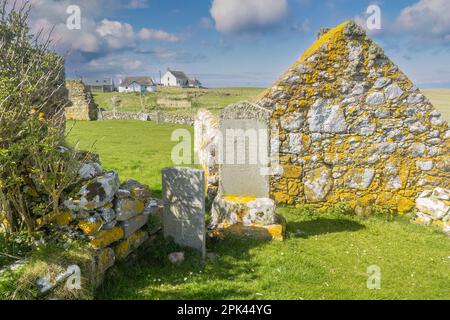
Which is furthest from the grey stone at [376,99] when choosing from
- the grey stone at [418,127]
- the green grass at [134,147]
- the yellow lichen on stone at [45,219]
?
the yellow lichen on stone at [45,219]

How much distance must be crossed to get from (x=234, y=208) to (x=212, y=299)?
2859 millimetres

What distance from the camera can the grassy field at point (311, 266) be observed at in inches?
211

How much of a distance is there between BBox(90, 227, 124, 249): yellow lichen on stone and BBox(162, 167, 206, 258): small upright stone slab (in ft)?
3.61

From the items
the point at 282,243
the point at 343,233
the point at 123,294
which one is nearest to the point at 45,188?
the point at 123,294

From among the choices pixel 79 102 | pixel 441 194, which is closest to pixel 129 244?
pixel 441 194

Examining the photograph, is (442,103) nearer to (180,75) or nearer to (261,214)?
(261,214)

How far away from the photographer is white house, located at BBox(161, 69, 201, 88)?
9337 cm

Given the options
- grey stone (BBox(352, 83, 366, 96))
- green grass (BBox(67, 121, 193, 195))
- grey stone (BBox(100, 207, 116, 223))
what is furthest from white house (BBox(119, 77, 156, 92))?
grey stone (BBox(100, 207, 116, 223))

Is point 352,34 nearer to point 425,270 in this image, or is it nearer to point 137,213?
point 425,270

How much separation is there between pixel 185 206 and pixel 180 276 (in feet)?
4.23

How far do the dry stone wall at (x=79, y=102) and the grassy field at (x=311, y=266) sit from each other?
26068 mm

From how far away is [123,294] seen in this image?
514 centimetres

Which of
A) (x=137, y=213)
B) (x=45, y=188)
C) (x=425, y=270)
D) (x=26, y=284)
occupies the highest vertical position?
(x=45, y=188)

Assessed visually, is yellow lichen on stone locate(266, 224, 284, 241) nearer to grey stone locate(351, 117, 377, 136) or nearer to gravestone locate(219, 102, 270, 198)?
gravestone locate(219, 102, 270, 198)
